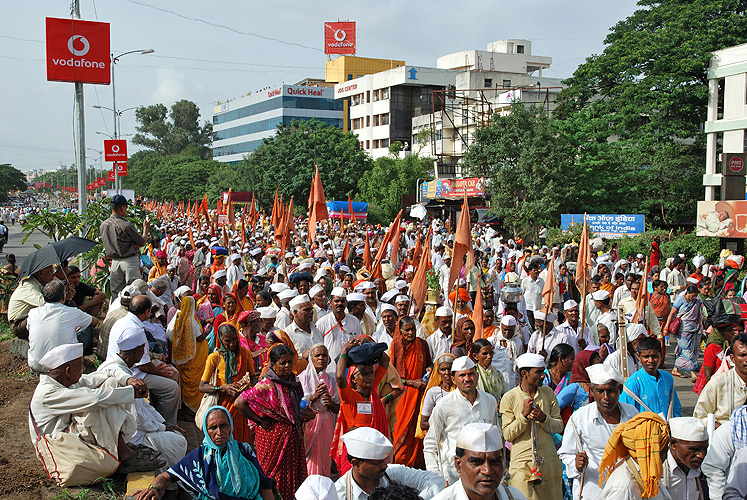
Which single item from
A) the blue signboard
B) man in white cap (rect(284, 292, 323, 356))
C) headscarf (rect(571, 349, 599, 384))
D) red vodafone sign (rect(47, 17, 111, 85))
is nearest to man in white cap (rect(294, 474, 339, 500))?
headscarf (rect(571, 349, 599, 384))

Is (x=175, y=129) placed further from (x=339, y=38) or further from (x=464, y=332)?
(x=464, y=332)

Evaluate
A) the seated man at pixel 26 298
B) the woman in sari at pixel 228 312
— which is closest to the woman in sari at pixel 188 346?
the woman in sari at pixel 228 312

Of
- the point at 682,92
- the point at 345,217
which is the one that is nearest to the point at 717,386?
the point at 345,217

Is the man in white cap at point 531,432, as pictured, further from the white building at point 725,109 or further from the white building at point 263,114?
the white building at point 263,114

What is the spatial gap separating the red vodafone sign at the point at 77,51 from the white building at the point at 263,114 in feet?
153

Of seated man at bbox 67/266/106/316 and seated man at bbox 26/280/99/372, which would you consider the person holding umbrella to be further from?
seated man at bbox 26/280/99/372

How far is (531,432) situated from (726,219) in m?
17.4

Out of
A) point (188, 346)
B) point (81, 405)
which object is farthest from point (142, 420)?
point (188, 346)

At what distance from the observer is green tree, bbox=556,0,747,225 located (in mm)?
28547

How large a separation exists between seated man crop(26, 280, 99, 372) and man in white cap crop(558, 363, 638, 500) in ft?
13.5

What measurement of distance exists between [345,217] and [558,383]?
2332 cm

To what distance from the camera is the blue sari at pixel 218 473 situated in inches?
153

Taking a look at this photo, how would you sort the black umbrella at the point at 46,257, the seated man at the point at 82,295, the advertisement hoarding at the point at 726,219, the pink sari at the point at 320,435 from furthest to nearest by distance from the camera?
the advertisement hoarding at the point at 726,219, the seated man at the point at 82,295, the black umbrella at the point at 46,257, the pink sari at the point at 320,435

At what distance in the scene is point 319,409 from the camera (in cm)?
511
